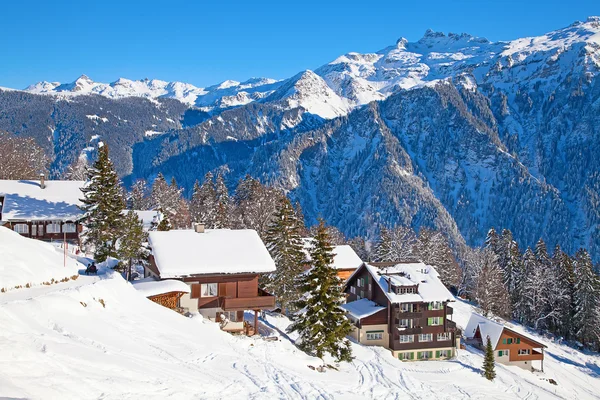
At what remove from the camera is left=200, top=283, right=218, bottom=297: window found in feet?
117

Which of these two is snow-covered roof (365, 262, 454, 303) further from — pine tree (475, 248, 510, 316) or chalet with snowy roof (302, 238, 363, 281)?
pine tree (475, 248, 510, 316)

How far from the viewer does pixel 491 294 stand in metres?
74.8

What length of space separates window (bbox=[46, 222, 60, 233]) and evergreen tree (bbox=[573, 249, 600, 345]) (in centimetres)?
6479

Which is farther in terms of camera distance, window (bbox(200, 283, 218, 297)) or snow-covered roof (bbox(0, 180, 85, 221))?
snow-covered roof (bbox(0, 180, 85, 221))

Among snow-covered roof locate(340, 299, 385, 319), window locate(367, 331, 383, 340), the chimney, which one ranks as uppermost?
the chimney

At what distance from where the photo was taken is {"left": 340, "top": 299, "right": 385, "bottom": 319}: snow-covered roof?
167 feet

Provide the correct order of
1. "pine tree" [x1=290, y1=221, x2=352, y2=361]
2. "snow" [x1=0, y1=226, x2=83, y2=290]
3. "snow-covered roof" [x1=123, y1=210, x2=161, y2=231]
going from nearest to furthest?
"snow" [x1=0, y1=226, x2=83, y2=290], "pine tree" [x1=290, y1=221, x2=352, y2=361], "snow-covered roof" [x1=123, y1=210, x2=161, y2=231]

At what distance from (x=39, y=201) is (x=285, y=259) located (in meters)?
28.9

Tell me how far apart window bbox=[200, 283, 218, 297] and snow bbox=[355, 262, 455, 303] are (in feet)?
65.2

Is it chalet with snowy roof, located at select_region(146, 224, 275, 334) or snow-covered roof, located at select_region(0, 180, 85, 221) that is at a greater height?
snow-covered roof, located at select_region(0, 180, 85, 221)

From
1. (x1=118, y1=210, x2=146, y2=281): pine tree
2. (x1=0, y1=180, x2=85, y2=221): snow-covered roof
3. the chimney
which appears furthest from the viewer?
(x1=0, y1=180, x2=85, y2=221): snow-covered roof

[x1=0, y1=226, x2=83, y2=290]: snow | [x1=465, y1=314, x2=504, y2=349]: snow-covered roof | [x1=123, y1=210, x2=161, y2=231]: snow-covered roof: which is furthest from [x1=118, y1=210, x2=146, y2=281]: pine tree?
[x1=465, y1=314, x2=504, y2=349]: snow-covered roof

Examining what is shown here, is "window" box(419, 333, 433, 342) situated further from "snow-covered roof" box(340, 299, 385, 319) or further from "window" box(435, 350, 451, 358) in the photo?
"snow-covered roof" box(340, 299, 385, 319)

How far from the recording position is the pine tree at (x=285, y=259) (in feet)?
147
